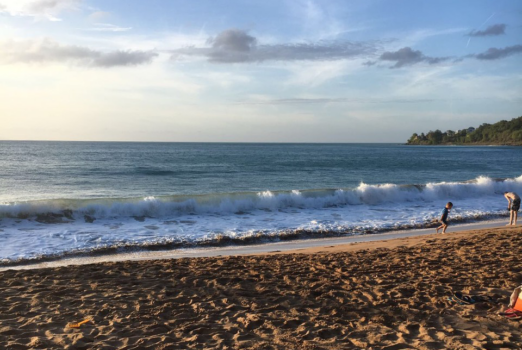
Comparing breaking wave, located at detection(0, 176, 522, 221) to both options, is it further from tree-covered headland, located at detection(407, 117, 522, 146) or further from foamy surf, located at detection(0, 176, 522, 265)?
tree-covered headland, located at detection(407, 117, 522, 146)

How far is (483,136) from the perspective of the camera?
16200 cm

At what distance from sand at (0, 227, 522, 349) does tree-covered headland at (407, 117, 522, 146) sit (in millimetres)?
156391

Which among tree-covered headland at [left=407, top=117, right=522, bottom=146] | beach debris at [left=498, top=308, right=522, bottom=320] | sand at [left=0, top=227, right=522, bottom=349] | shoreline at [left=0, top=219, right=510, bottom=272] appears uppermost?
tree-covered headland at [left=407, top=117, right=522, bottom=146]

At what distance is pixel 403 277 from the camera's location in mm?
7328

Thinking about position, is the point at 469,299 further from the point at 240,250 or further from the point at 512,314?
the point at 240,250

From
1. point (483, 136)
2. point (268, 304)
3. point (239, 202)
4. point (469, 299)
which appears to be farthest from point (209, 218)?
point (483, 136)

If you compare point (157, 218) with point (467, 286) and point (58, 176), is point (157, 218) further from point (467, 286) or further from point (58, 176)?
point (58, 176)

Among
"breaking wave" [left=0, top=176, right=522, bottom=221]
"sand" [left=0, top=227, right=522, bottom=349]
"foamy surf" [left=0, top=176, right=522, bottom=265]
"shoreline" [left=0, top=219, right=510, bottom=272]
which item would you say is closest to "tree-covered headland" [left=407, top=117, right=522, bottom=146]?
"breaking wave" [left=0, top=176, right=522, bottom=221]

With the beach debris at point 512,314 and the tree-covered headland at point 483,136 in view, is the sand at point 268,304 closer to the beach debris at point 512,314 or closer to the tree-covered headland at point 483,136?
the beach debris at point 512,314

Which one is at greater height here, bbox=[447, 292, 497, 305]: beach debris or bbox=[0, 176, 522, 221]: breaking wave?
bbox=[447, 292, 497, 305]: beach debris

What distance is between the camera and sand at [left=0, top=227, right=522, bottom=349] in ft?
15.9

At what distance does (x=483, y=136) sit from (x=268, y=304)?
7128 inches

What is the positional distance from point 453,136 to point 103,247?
186 metres

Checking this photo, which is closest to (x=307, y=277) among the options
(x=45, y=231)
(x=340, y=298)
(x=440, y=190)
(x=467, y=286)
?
(x=340, y=298)
